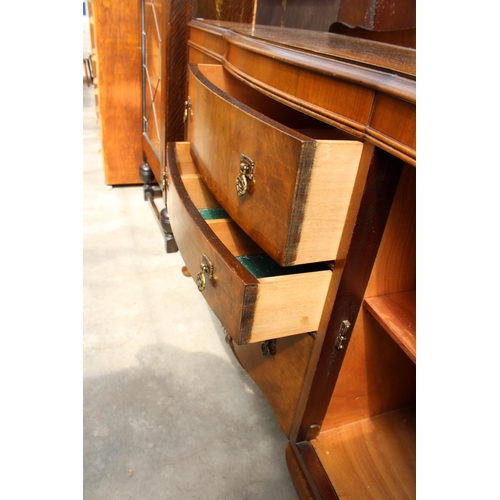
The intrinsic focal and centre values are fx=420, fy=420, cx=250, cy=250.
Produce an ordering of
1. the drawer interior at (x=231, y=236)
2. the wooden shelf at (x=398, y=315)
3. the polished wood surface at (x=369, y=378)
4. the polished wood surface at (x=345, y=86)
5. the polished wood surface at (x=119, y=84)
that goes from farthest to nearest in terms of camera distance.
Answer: the polished wood surface at (x=119, y=84) < the drawer interior at (x=231, y=236) < the polished wood surface at (x=369, y=378) < the wooden shelf at (x=398, y=315) < the polished wood surface at (x=345, y=86)

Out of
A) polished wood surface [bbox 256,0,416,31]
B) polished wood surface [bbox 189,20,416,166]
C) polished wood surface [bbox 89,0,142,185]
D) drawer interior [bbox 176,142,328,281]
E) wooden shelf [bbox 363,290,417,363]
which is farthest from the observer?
polished wood surface [bbox 89,0,142,185]

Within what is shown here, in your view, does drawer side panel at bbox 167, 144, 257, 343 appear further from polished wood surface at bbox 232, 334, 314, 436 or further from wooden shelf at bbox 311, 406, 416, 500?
wooden shelf at bbox 311, 406, 416, 500

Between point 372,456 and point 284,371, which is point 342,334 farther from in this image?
point 372,456

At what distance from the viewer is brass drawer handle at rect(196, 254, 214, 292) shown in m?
0.57

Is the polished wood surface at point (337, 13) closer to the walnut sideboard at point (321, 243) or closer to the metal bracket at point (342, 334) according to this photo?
the walnut sideboard at point (321, 243)

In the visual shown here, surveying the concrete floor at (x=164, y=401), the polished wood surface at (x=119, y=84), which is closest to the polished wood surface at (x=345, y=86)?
the concrete floor at (x=164, y=401)

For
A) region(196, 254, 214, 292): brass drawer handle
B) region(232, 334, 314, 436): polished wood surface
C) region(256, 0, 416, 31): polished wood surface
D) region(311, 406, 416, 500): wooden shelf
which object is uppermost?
region(256, 0, 416, 31): polished wood surface

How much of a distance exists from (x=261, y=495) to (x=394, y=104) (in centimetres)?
67

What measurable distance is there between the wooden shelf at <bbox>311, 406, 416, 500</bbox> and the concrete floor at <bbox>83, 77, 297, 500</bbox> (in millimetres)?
134

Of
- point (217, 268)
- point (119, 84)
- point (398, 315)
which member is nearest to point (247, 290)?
point (217, 268)

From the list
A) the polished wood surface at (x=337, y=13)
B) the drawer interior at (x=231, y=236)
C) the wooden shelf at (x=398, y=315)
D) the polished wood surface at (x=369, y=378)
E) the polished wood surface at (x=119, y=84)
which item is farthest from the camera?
the polished wood surface at (x=119, y=84)

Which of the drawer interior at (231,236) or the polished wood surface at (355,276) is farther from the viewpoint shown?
the drawer interior at (231,236)

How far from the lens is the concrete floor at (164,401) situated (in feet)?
2.44

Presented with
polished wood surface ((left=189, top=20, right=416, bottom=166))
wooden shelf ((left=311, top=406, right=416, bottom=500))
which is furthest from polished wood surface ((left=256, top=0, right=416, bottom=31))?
wooden shelf ((left=311, top=406, right=416, bottom=500))
